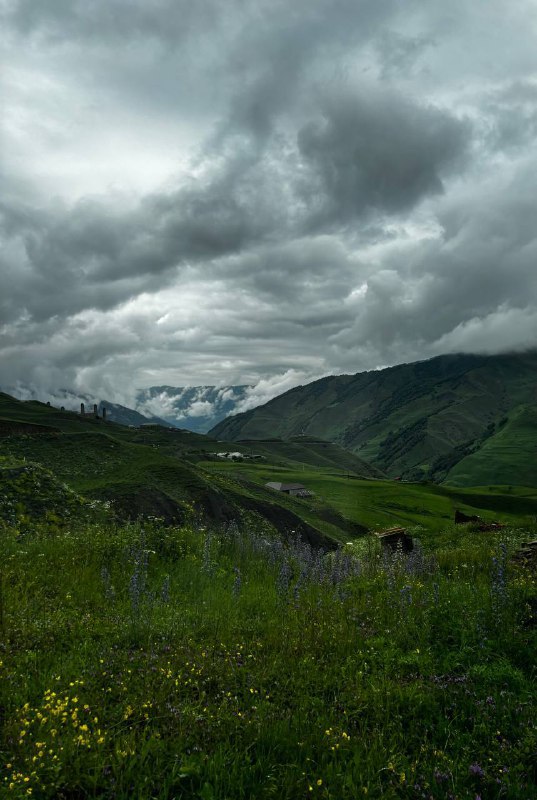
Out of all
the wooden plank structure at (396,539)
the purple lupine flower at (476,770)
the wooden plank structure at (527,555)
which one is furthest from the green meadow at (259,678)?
the wooden plank structure at (396,539)

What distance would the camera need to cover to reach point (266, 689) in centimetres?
648

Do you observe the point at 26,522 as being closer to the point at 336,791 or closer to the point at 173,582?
the point at 173,582

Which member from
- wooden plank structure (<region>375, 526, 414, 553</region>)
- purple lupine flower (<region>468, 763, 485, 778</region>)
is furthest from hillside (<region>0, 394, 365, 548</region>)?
purple lupine flower (<region>468, 763, 485, 778</region>)

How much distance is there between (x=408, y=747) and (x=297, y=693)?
60.1 inches

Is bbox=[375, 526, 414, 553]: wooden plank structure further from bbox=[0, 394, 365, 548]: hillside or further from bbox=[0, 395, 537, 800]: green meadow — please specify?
bbox=[0, 394, 365, 548]: hillside

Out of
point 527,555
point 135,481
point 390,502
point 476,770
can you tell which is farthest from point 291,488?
point 476,770

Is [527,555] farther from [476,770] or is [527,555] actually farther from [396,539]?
[396,539]

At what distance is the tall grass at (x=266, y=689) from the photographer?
4.88 metres

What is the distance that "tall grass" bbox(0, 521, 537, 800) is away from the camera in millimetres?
4875

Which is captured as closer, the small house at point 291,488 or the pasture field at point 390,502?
the pasture field at point 390,502

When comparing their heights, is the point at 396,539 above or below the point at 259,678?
below

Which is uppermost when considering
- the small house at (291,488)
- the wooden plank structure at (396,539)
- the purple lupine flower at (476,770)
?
the purple lupine flower at (476,770)

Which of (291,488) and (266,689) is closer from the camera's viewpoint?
(266,689)

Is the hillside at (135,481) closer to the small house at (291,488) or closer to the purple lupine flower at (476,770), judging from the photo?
the purple lupine flower at (476,770)
